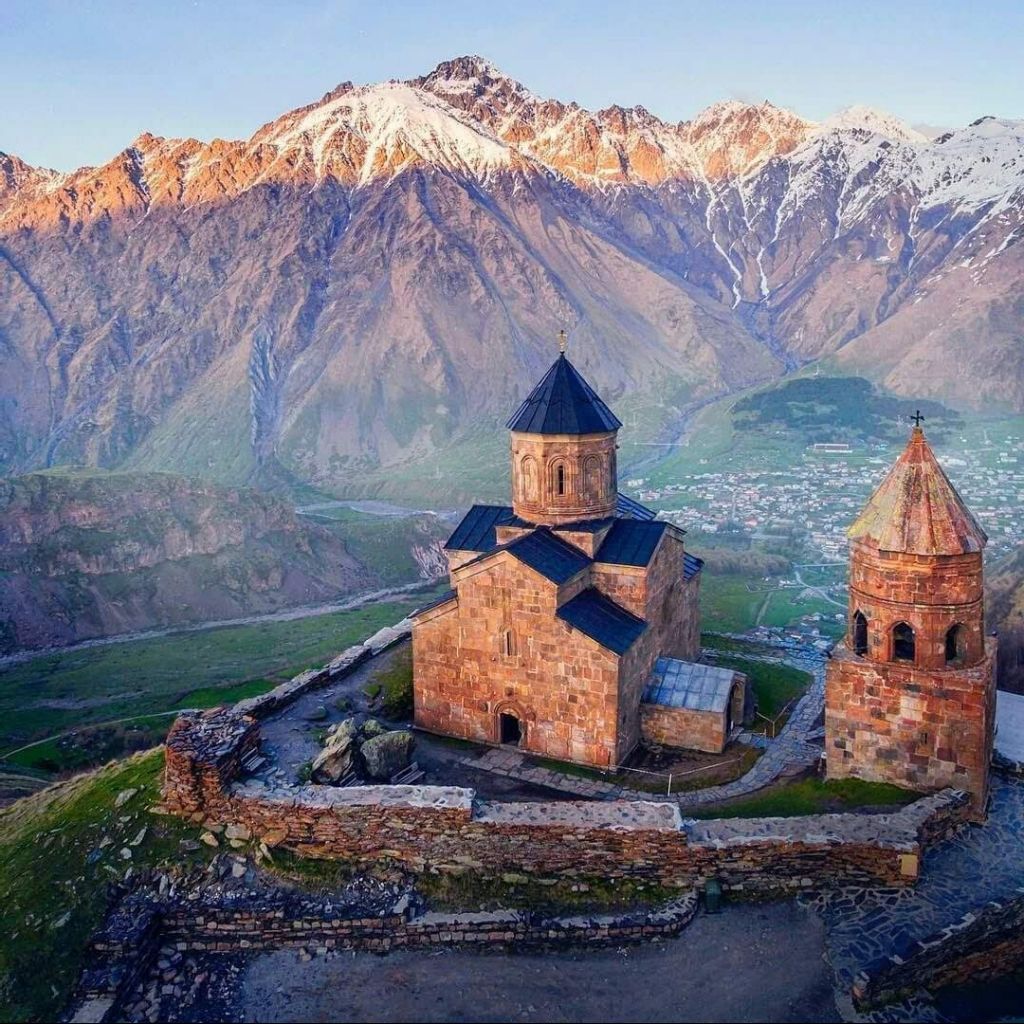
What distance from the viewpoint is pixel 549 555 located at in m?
18.7

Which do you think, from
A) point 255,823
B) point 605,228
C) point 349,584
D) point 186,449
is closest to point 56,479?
point 349,584

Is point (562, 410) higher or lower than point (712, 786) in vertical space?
higher

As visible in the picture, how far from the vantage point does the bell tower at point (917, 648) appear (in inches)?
594

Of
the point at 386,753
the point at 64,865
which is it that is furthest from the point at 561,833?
the point at 64,865

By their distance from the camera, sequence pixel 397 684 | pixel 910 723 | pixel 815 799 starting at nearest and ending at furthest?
pixel 910 723 → pixel 815 799 → pixel 397 684

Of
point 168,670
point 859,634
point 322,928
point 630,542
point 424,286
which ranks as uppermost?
point 424,286

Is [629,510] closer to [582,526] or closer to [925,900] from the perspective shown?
[582,526]

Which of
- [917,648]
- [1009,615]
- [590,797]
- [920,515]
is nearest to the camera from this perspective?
[920,515]

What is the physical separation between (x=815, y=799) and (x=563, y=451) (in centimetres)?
873

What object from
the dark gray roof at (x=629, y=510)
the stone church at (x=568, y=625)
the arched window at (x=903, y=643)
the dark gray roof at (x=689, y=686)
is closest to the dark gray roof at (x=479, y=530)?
the stone church at (x=568, y=625)

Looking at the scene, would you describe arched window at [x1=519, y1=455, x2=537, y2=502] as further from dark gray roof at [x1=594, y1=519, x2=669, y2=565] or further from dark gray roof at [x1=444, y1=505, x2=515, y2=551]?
dark gray roof at [x1=594, y1=519, x2=669, y2=565]

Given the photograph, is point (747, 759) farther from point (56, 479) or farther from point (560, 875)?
point (56, 479)

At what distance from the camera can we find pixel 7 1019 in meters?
12.3

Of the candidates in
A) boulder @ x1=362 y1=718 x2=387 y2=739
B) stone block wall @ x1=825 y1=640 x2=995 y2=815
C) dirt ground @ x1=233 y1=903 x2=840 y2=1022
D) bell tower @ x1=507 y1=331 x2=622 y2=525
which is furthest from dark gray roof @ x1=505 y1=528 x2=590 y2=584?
dirt ground @ x1=233 y1=903 x2=840 y2=1022
